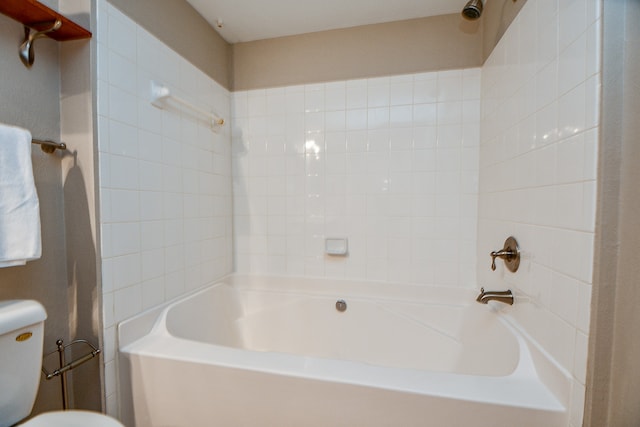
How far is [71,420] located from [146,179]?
927mm

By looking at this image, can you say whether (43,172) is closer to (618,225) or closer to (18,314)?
(18,314)

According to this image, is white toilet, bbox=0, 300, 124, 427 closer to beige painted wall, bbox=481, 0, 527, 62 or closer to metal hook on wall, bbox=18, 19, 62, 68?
metal hook on wall, bbox=18, 19, 62, 68

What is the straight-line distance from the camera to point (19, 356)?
886mm

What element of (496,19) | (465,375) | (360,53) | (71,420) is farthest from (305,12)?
(71,420)

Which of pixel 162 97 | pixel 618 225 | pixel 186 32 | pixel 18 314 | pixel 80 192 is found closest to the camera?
pixel 618 225

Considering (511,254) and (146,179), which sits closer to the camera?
(511,254)

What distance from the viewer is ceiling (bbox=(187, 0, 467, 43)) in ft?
5.31

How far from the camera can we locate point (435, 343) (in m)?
1.63

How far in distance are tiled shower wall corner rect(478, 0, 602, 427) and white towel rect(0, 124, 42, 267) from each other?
1.65 m

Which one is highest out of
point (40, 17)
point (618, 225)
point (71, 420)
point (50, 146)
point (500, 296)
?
point (40, 17)

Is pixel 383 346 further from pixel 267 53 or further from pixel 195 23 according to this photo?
pixel 195 23

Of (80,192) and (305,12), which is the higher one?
(305,12)

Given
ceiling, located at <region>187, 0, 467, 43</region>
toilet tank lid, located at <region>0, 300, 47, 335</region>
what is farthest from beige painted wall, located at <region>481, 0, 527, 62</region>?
toilet tank lid, located at <region>0, 300, 47, 335</region>

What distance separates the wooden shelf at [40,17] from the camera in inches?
36.1
